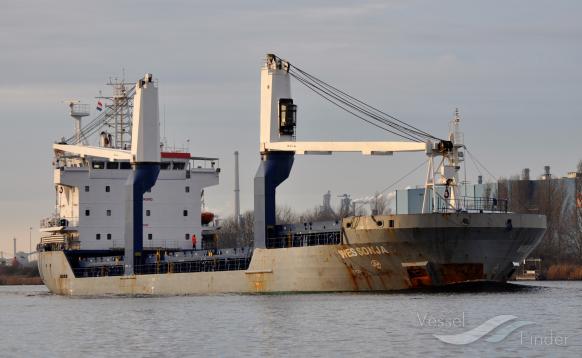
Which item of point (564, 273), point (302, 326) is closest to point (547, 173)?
point (564, 273)

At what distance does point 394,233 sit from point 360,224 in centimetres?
190

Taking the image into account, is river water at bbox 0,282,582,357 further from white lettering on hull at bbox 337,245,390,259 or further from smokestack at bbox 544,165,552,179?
smokestack at bbox 544,165,552,179

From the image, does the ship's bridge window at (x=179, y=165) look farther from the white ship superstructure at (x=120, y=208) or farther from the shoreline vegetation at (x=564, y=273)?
the shoreline vegetation at (x=564, y=273)

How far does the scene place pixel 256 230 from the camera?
6141cm

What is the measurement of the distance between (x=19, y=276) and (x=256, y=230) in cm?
7824

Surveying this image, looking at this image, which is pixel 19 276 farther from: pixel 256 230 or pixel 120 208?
pixel 256 230

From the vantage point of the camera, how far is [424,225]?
178 feet

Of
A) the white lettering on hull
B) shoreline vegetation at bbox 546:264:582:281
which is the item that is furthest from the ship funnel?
shoreline vegetation at bbox 546:264:582:281

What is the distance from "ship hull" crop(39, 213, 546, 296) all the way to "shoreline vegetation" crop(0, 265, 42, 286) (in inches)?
2806

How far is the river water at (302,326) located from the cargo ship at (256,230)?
4.97 ft

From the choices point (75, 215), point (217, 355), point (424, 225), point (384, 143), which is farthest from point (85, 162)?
point (217, 355)

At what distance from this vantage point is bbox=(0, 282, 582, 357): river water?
3691 centimetres

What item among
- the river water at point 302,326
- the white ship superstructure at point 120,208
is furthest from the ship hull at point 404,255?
the white ship superstructure at point 120,208

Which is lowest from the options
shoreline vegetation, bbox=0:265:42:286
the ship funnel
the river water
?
shoreline vegetation, bbox=0:265:42:286
